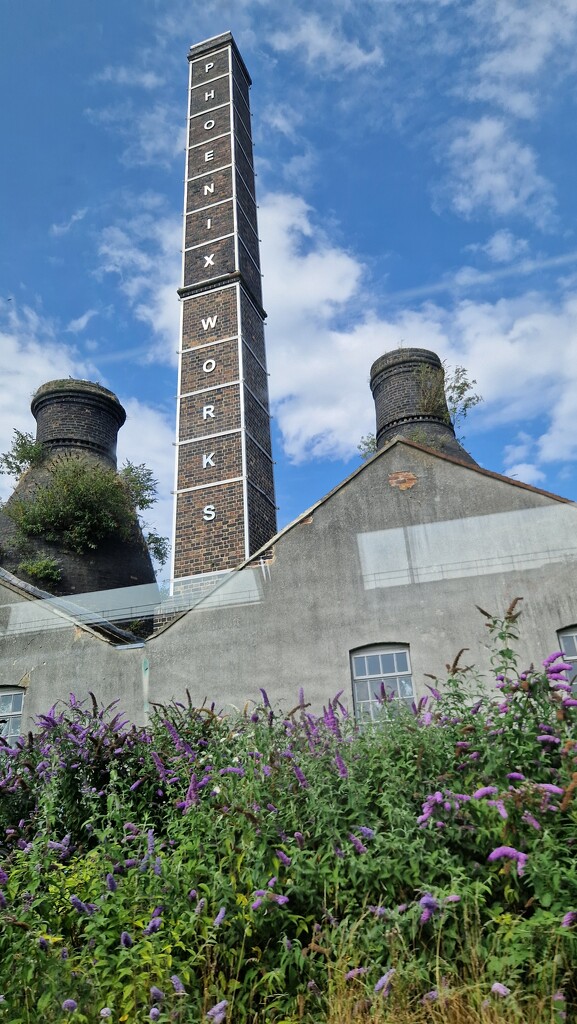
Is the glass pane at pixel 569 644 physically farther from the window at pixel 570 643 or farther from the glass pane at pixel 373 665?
the glass pane at pixel 373 665

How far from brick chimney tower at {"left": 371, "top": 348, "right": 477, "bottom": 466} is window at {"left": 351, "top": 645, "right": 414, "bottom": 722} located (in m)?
16.5

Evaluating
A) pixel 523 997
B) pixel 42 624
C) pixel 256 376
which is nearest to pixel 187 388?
pixel 256 376

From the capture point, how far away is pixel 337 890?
3904 millimetres

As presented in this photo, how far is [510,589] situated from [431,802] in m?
7.31

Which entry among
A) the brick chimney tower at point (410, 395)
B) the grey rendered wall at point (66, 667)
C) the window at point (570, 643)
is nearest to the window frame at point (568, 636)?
the window at point (570, 643)

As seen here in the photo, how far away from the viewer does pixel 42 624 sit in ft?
42.0

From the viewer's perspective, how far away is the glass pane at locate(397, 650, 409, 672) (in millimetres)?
11203

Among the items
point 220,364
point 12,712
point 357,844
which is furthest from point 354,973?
point 220,364

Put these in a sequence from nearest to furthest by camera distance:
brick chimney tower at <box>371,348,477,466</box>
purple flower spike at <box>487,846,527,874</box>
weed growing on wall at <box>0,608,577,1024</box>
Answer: weed growing on wall at <box>0,608,577,1024</box> → purple flower spike at <box>487,846,527,874</box> → brick chimney tower at <box>371,348,477,466</box>

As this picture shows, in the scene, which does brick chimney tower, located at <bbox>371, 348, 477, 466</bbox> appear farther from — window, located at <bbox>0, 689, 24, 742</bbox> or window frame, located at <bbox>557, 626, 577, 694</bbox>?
window, located at <bbox>0, 689, 24, 742</bbox>

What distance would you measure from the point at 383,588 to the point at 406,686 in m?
1.45

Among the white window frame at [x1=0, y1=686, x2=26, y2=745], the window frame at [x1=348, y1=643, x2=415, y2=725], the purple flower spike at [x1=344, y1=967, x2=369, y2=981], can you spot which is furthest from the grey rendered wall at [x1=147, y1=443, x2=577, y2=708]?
the purple flower spike at [x1=344, y1=967, x2=369, y2=981]

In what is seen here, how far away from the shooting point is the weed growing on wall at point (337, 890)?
3518mm

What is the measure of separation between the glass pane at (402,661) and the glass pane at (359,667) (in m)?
0.48
